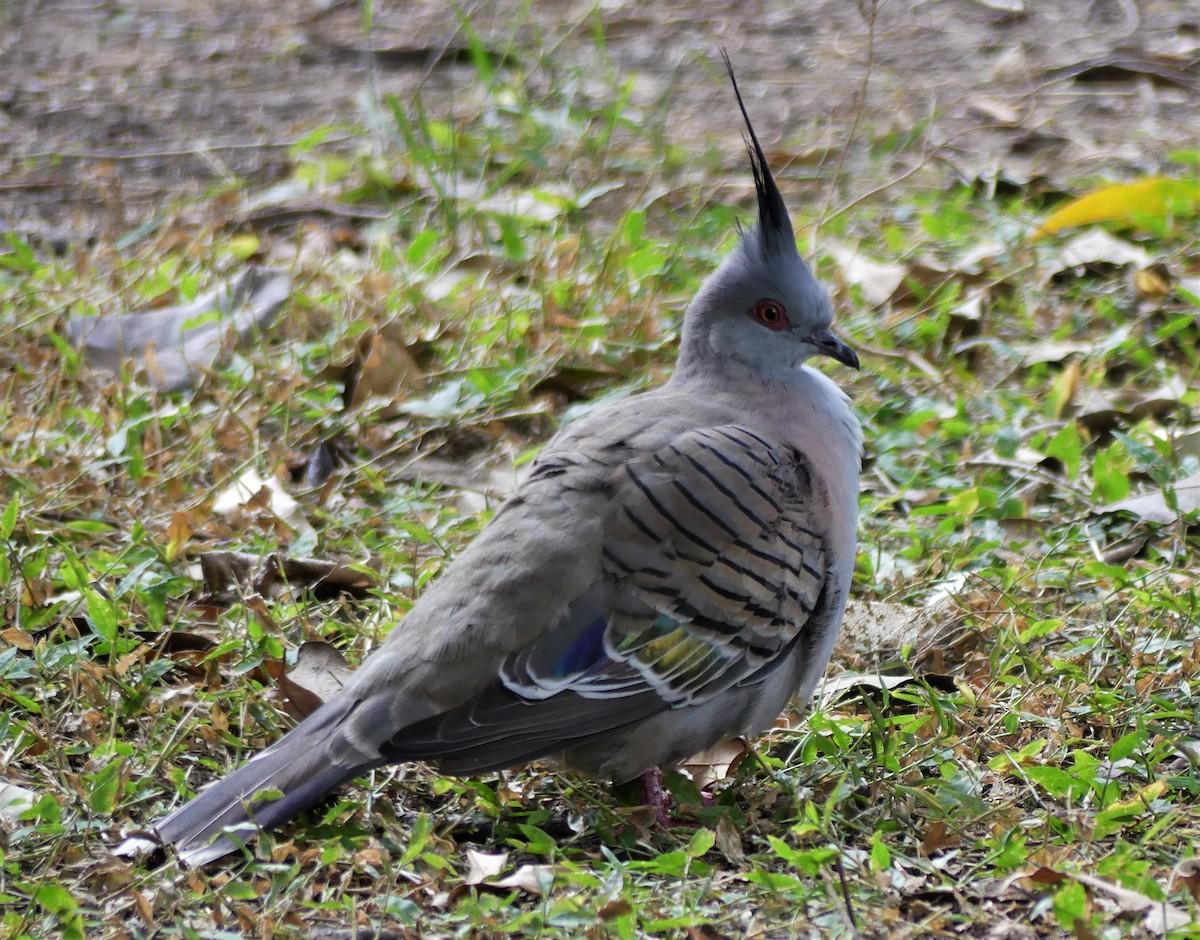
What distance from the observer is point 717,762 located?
3.40 metres

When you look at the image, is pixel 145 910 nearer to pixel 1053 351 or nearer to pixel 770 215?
pixel 770 215

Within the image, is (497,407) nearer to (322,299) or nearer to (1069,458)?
(322,299)

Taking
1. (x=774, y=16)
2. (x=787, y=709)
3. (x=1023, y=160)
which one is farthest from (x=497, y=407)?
(x=774, y=16)

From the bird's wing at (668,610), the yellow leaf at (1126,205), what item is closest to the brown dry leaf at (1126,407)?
the yellow leaf at (1126,205)

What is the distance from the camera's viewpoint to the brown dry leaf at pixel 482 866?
2.80 metres

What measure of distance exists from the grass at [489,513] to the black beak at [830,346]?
0.62 metres

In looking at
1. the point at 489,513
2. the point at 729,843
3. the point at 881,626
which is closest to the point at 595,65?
the point at 489,513

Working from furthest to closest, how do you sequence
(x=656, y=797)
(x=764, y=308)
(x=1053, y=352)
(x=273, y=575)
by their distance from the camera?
(x=1053, y=352)
(x=273, y=575)
(x=764, y=308)
(x=656, y=797)

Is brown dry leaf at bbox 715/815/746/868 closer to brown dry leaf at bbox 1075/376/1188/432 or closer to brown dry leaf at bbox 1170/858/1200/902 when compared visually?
brown dry leaf at bbox 1170/858/1200/902

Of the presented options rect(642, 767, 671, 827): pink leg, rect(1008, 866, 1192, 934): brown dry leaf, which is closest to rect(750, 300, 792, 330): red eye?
rect(642, 767, 671, 827): pink leg

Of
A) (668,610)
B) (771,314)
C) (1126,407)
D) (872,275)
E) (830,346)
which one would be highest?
(771,314)

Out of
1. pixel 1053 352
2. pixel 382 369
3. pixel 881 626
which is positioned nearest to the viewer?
pixel 881 626

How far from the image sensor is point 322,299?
5445 millimetres

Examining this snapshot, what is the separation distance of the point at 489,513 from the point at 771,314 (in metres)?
1.01
